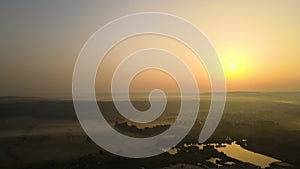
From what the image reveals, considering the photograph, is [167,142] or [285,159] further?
[167,142]

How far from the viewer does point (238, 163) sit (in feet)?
68.0

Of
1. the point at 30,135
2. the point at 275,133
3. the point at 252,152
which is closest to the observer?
the point at 252,152

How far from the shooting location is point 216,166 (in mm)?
19984

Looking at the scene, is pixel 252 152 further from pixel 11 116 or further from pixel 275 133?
pixel 11 116

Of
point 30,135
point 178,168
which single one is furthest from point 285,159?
point 30,135

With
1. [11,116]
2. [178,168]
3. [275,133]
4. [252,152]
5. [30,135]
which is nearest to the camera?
[178,168]

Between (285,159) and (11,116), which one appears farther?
(11,116)

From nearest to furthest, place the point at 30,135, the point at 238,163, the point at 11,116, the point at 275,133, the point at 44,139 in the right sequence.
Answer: the point at 238,163 → the point at 44,139 → the point at 30,135 → the point at 275,133 → the point at 11,116

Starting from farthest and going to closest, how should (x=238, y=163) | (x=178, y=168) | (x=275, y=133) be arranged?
(x=275, y=133) < (x=238, y=163) < (x=178, y=168)

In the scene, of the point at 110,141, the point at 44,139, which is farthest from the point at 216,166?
the point at 44,139

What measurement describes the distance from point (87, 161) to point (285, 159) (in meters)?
15.4

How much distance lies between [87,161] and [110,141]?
745 centimetres

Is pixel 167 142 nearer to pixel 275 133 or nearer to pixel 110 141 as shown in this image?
pixel 110 141

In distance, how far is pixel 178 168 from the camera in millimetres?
19281
